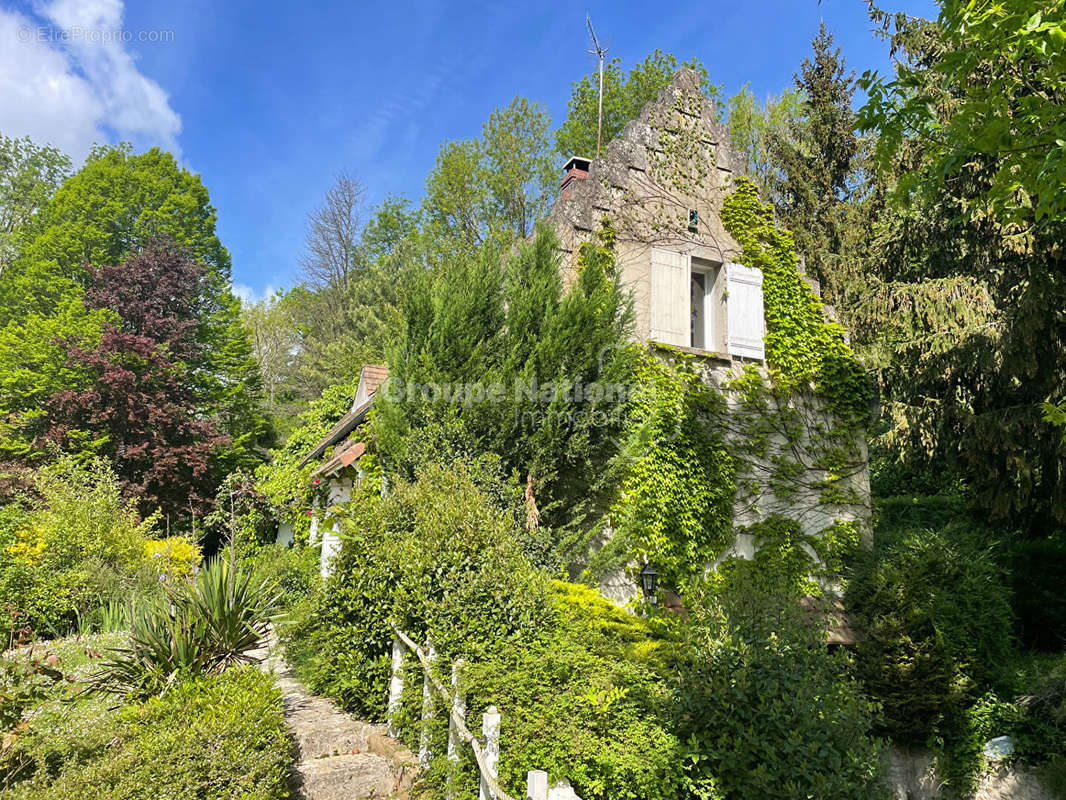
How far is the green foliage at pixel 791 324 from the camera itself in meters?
10.8

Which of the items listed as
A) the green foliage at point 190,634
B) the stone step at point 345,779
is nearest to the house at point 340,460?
the green foliage at point 190,634

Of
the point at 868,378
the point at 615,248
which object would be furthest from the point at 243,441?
the point at 868,378

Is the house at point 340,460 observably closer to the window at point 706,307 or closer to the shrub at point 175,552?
the shrub at point 175,552

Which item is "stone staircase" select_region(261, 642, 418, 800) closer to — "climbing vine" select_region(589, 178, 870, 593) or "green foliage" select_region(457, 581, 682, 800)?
"green foliage" select_region(457, 581, 682, 800)

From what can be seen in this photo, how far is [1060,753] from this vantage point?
7.71m

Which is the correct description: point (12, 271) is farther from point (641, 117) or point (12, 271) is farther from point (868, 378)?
point (868, 378)

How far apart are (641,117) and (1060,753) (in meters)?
10.6

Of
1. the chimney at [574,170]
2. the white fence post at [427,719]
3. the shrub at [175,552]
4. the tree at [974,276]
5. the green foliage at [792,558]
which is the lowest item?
the white fence post at [427,719]

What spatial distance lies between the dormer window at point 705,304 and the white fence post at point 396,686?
6.02m

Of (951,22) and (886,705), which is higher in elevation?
(951,22)

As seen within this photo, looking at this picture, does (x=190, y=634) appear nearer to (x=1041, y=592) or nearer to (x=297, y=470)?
(x=297, y=470)

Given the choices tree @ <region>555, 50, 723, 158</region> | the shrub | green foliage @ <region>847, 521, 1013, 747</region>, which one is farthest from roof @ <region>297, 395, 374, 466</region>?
tree @ <region>555, 50, 723, 158</region>

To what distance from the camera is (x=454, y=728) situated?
15.2 feet

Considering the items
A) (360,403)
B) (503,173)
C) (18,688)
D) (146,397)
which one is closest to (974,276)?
(360,403)
